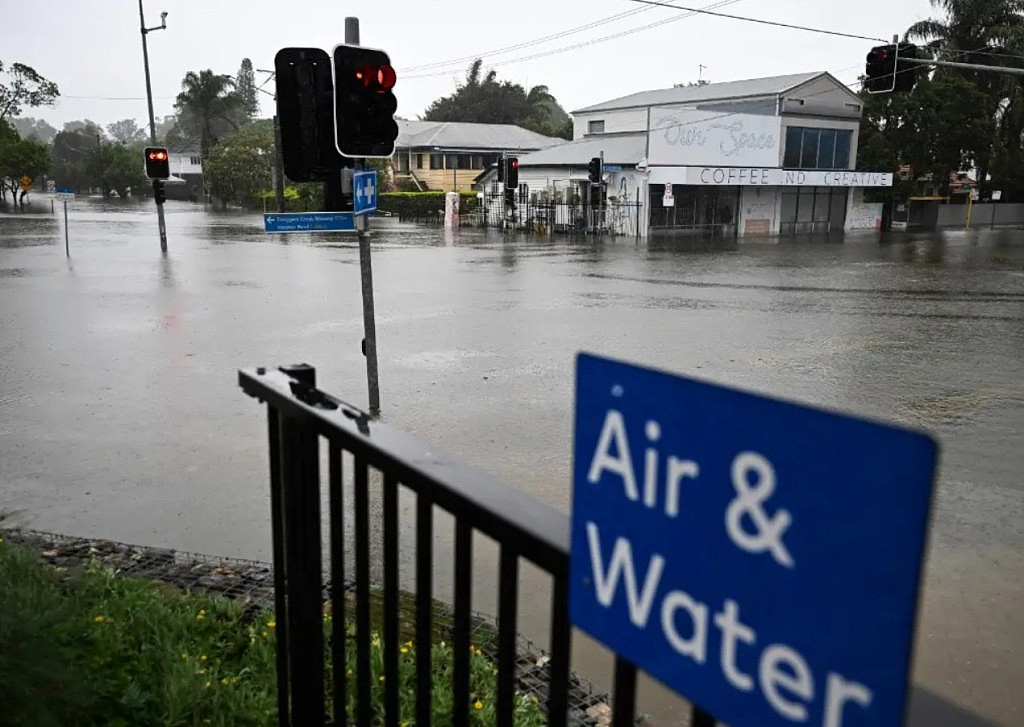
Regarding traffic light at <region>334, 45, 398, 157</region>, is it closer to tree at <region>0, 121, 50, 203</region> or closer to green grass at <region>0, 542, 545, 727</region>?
green grass at <region>0, 542, 545, 727</region>

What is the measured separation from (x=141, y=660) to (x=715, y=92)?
4250 centimetres

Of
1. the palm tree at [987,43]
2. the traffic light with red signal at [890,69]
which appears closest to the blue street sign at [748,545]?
the traffic light with red signal at [890,69]

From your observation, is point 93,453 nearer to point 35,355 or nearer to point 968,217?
point 35,355

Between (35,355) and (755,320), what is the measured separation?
10.6 m

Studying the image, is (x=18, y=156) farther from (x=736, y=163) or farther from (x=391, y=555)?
(x=391, y=555)

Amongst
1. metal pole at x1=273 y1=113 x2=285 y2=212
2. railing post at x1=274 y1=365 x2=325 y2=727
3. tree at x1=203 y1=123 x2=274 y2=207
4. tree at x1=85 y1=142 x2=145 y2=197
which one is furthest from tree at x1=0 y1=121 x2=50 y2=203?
railing post at x1=274 y1=365 x2=325 y2=727

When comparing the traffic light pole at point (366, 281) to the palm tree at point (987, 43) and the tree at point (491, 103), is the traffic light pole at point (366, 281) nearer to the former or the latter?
the palm tree at point (987, 43)

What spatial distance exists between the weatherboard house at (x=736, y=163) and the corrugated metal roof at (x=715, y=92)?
0.10 metres

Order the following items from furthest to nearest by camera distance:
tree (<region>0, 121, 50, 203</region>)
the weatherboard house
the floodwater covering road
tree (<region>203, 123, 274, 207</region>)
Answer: tree (<region>203, 123, 274, 207</region>) → tree (<region>0, 121, 50, 203</region>) → the weatherboard house → the floodwater covering road

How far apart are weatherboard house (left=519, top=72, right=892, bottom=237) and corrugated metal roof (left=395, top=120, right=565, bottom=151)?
2157 cm

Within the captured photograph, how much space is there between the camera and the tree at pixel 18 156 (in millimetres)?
51688

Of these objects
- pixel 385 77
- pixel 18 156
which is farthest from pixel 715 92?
pixel 18 156

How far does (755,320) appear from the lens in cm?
1469

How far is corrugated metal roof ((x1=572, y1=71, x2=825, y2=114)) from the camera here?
39375 millimetres
